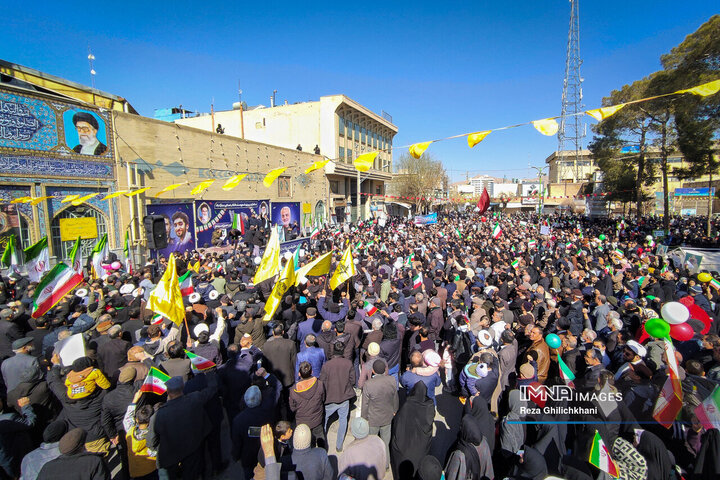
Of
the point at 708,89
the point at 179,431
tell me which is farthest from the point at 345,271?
the point at 708,89

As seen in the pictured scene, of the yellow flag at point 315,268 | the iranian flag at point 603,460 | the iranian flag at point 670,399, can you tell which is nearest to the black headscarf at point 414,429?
the iranian flag at point 603,460

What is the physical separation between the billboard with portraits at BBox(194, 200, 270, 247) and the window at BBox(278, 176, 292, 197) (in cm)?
354

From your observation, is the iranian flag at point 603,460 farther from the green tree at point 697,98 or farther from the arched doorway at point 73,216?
the green tree at point 697,98

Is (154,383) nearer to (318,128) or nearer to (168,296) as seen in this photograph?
(168,296)

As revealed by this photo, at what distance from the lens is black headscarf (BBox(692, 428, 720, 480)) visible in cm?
272

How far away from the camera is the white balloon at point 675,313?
445 centimetres

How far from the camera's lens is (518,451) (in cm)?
362

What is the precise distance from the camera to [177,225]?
714 inches

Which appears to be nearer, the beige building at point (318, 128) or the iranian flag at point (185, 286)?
the iranian flag at point (185, 286)

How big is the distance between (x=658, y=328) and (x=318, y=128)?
104 ft

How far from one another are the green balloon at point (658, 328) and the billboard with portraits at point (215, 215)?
65.3ft

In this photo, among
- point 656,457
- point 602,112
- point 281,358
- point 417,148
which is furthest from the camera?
point 417,148

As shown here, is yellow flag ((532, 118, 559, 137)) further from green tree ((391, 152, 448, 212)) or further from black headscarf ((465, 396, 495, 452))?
green tree ((391, 152, 448, 212))

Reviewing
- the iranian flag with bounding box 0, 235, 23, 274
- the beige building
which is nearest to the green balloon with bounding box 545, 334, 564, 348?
the iranian flag with bounding box 0, 235, 23, 274
